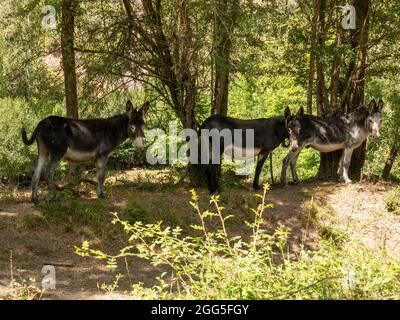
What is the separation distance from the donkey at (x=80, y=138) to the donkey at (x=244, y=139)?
1589mm

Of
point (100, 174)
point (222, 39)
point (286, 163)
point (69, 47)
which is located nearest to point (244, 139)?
point (286, 163)

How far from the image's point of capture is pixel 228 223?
1245cm

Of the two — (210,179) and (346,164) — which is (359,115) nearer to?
(346,164)

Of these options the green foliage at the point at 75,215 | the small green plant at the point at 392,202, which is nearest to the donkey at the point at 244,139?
the small green plant at the point at 392,202

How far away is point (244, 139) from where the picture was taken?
13875 millimetres

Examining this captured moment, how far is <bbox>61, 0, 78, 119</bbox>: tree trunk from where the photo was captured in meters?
13.7

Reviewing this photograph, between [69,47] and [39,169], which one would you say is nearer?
[39,169]

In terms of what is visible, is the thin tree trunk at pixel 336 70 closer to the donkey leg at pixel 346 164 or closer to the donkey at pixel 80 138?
the donkey leg at pixel 346 164

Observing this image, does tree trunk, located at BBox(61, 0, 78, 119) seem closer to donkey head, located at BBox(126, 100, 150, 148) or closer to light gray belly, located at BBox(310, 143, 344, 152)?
donkey head, located at BBox(126, 100, 150, 148)

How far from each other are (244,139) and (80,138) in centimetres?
361

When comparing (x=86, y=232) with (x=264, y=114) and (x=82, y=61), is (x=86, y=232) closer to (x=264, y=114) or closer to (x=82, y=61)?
(x=82, y=61)

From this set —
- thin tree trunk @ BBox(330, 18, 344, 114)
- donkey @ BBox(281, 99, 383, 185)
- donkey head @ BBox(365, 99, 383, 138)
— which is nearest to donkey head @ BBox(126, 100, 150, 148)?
donkey @ BBox(281, 99, 383, 185)

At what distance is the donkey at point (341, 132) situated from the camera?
578 inches

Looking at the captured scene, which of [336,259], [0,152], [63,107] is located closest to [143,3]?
[336,259]
